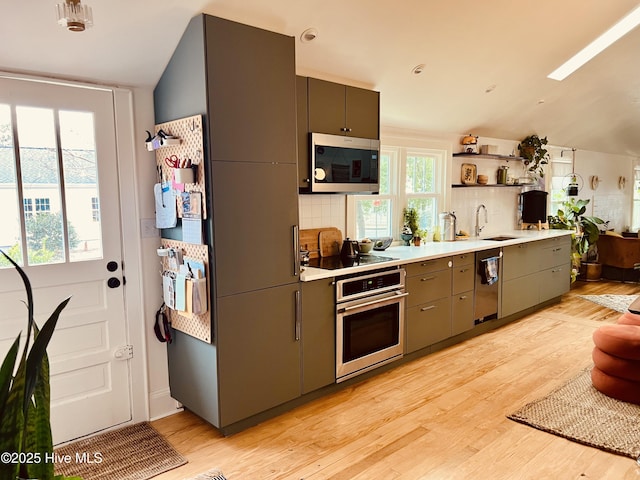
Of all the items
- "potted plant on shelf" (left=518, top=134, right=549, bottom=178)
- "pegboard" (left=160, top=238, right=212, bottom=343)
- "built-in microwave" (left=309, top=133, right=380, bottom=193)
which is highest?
"potted plant on shelf" (left=518, top=134, right=549, bottom=178)

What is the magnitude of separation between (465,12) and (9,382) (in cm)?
333

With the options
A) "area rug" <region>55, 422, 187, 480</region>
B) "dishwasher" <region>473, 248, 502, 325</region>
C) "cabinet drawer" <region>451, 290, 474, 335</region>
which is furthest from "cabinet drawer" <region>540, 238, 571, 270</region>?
"area rug" <region>55, 422, 187, 480</region>

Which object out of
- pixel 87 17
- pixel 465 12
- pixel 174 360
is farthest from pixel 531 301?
pixel 87 17

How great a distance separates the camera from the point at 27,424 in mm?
1068

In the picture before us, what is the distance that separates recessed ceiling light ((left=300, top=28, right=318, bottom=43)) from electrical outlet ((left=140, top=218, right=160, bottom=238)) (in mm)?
1505

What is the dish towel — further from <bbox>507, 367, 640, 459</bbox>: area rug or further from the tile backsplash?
the tile backsplash

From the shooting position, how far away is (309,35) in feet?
9.81

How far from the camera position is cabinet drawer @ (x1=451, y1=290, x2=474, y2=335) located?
166 inches

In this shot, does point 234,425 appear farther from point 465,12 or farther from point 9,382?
point 465,12

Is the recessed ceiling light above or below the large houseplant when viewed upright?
above

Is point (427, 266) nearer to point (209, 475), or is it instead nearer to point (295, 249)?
point (295, 249)

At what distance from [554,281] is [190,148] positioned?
4821 mm

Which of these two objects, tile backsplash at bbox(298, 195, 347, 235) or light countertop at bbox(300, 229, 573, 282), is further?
tile backsplash at bbox(298, 195, 347, 235)

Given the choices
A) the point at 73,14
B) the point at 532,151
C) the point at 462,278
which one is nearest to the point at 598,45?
the point at 532,151
